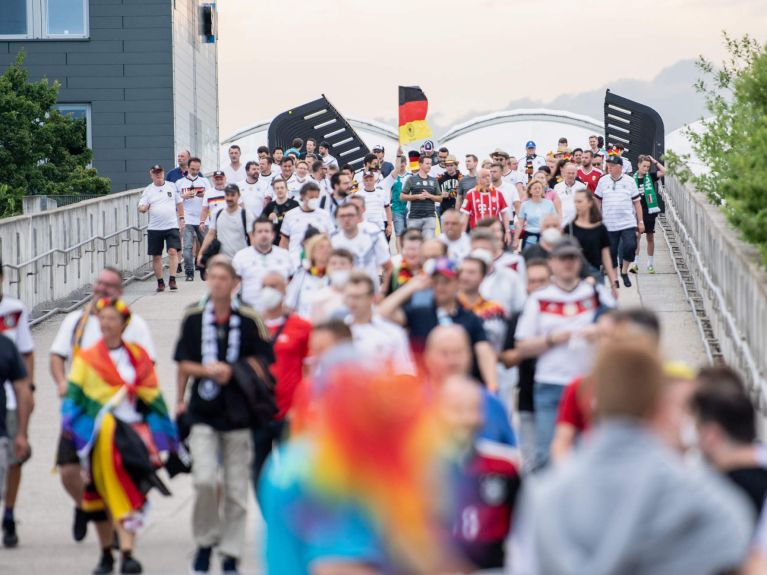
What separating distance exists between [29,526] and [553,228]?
472cm

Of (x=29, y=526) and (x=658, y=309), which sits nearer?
(x=29, y=526)

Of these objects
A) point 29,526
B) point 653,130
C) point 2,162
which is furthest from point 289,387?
point 653,130

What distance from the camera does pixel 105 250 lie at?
2342 centimetres

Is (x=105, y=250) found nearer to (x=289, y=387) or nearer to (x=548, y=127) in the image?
(x=289, y=387)

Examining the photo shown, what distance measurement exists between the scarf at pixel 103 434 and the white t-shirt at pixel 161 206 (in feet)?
40.9

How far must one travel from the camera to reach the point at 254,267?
12.9 meters

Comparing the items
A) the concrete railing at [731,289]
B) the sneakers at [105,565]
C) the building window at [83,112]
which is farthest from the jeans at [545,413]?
the building window at [83,112]

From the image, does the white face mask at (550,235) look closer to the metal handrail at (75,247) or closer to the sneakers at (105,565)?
the sneakers at (105,565)

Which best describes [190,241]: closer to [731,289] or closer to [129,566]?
[731,289]

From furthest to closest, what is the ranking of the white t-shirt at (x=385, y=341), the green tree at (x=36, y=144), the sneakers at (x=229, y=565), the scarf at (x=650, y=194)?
the green tree at (x=36, y=144) → the scarf at (x=650, y=194) → the sneakers at (x=229, y=565) → the white t-shirt at (x=385, y=341)

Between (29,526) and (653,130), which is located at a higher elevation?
(653,130)

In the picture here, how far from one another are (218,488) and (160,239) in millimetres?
12998

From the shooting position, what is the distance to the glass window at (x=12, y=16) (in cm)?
3644

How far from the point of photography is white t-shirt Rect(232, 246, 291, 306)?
12.9 metres
